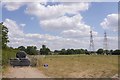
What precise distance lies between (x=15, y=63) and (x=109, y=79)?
23921 millimetres

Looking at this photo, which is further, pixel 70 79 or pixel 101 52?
pixel 101 52

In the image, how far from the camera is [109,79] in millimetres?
19594

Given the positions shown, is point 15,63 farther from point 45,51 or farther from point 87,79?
point 45,51

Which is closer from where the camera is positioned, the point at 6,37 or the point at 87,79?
the point at 87,79

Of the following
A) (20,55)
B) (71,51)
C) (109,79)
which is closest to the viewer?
(109,79)

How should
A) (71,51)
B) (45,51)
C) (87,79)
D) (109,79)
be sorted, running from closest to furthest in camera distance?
(109,79), (87,79), (45,51), (71,51)

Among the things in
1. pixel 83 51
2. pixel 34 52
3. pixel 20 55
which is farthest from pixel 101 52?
pixel 20 55

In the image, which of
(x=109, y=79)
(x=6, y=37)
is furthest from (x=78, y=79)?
(x=6, y=37)

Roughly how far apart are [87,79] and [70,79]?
122 cm

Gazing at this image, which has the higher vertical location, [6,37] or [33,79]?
[6,37]

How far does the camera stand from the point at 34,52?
413ft

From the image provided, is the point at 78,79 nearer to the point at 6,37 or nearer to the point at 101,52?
the point at 6,37

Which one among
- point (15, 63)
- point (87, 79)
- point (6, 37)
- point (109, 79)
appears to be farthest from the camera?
point (6, 37)

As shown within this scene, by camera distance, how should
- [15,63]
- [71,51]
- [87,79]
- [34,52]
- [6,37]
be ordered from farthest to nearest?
[71,51]
[34,52]
[6,37]
[15,63]
[87,79]
